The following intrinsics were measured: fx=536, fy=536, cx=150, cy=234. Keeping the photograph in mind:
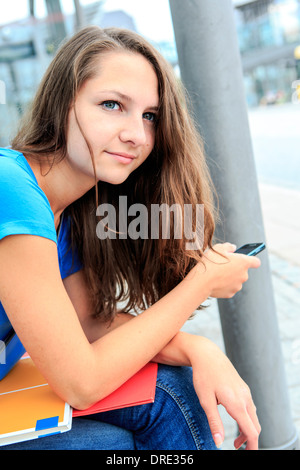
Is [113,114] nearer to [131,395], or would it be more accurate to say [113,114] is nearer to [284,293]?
[131,395]

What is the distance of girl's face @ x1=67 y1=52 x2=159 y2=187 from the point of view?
47.7 inches

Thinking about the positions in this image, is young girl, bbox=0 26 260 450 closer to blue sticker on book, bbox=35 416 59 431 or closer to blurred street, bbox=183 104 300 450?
blue sticker on book, bbox=35 416 59 431

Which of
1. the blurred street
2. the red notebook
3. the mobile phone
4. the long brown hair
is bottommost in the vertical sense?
the blurred street

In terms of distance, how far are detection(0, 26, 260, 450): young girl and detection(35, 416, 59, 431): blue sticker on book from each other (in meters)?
0.07

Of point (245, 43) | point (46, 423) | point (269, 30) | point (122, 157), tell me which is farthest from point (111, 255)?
point (269, 30)

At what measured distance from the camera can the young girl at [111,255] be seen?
1.03 m

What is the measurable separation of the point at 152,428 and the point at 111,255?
498 mm

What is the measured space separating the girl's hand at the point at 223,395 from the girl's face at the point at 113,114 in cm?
48

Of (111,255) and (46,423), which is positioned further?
(111,255)

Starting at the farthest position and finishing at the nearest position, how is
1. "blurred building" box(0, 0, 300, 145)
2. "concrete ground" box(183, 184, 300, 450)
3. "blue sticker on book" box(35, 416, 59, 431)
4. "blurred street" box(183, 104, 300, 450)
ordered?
"blurred building" box(0, 0, 300, 145), "blurred street" box(183, 104, 300, 450), "concrete ground" box(183, 184, 300, 450), "blue sticker on book" box(35, 416, 59, 431)

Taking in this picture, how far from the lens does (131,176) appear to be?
1.50 m

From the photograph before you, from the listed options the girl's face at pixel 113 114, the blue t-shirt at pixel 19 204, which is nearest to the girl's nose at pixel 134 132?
the girl's face at pixel 113 114

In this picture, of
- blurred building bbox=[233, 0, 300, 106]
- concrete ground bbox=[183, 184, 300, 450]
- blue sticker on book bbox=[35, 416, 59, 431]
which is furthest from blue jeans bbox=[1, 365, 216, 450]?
blurred building bbox=[233, 0, 300, 106]

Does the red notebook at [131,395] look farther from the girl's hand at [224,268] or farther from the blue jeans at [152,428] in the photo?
the girl's hand at [224,268]
